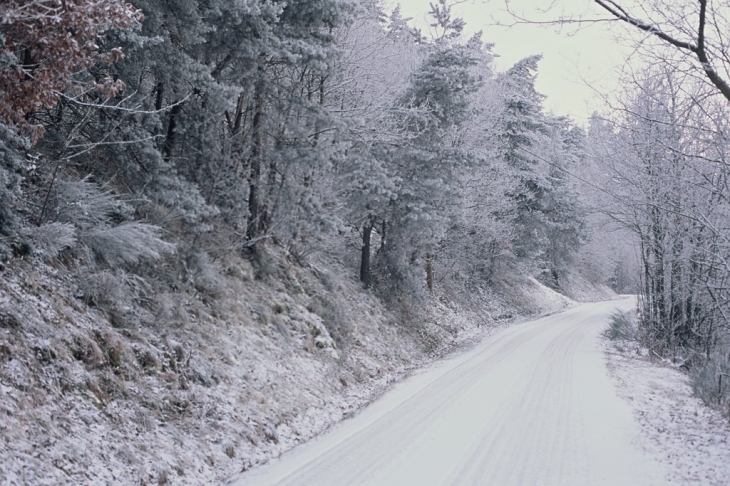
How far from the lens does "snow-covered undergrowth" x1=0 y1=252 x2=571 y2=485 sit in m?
5.89

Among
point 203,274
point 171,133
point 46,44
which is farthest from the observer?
point 171,133

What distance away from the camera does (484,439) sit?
8.20m

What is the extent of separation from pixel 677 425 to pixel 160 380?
8.21 meters

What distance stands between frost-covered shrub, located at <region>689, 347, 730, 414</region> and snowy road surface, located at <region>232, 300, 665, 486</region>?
5.54 feet

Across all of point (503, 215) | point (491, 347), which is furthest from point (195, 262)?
point (503, 215)

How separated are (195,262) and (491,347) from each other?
1176 centimetres

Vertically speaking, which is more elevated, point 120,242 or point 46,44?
point 46,44

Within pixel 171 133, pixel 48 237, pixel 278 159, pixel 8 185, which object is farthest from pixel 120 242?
pixel 278 159

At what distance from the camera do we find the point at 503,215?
34438mm

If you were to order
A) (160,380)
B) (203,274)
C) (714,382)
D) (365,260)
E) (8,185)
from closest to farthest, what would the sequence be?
1. (8,185)
2. (160,380)
3. (203,274)
4. (714,382)
5. (365,260)

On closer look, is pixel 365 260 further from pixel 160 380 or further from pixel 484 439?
pixel 160 380

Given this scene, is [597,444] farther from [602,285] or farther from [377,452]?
[602,285]

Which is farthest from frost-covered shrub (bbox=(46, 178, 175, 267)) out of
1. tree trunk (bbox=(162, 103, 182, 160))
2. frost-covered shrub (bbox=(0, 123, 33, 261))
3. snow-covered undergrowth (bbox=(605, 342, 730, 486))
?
snow-covered undergrowth (bbox=(605, 342, 730, 486))

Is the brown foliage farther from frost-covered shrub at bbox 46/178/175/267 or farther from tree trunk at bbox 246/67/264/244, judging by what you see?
tree trunk at bbox 246/67/264/244
